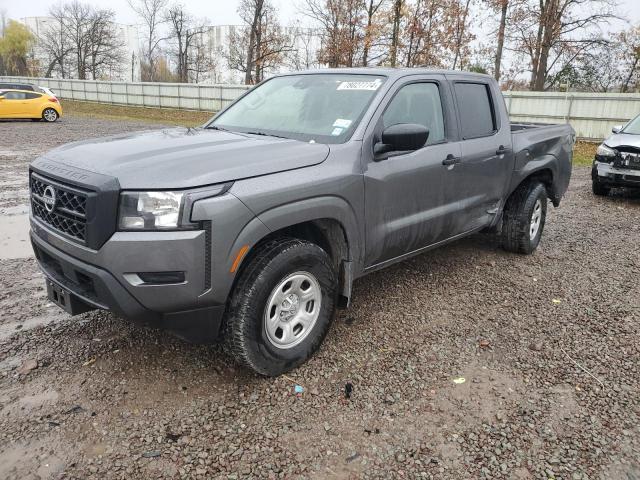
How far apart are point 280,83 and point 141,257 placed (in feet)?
7.81

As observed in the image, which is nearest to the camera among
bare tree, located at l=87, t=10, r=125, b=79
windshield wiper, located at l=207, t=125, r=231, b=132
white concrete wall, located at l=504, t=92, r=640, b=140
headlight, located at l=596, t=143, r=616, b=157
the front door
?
the front door

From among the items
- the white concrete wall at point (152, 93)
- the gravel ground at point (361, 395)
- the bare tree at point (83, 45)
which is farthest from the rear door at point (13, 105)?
the bare tree at point (83, 45)

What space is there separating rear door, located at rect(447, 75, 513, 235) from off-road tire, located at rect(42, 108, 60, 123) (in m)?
22.2

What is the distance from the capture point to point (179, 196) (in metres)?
2.53

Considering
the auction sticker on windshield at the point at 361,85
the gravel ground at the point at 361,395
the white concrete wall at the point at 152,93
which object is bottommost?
the gravel ground at the point at 361,395

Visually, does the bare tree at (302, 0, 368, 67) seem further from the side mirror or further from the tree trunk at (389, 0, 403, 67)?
the side mirror

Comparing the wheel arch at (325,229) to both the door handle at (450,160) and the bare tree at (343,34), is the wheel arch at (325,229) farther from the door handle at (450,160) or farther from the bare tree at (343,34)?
the bare tree at (343,34)

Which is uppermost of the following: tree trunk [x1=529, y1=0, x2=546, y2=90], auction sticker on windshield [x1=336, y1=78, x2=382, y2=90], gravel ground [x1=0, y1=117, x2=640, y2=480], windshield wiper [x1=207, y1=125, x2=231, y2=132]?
tree trunk [x1=529, y1=0, x2=546, y2=90]

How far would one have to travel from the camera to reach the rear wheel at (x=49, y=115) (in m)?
22.2

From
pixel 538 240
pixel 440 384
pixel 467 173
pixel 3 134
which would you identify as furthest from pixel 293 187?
pixel 3 134

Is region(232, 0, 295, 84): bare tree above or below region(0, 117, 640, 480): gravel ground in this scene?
above

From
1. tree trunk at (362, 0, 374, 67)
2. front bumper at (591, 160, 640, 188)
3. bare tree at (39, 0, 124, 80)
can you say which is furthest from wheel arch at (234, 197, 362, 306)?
bare tree at (39, 0, 124, 80)

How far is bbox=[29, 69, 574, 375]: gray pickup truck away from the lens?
2553mm

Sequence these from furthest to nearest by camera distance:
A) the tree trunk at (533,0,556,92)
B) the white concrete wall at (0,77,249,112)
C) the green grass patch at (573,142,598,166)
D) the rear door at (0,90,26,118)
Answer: the white concrete wall at (0,77,249,112) < the tree trunk at (533,0,556,92) < the rear door at (0,90,26,118) < the green grass patch at (573,142,598,166)
